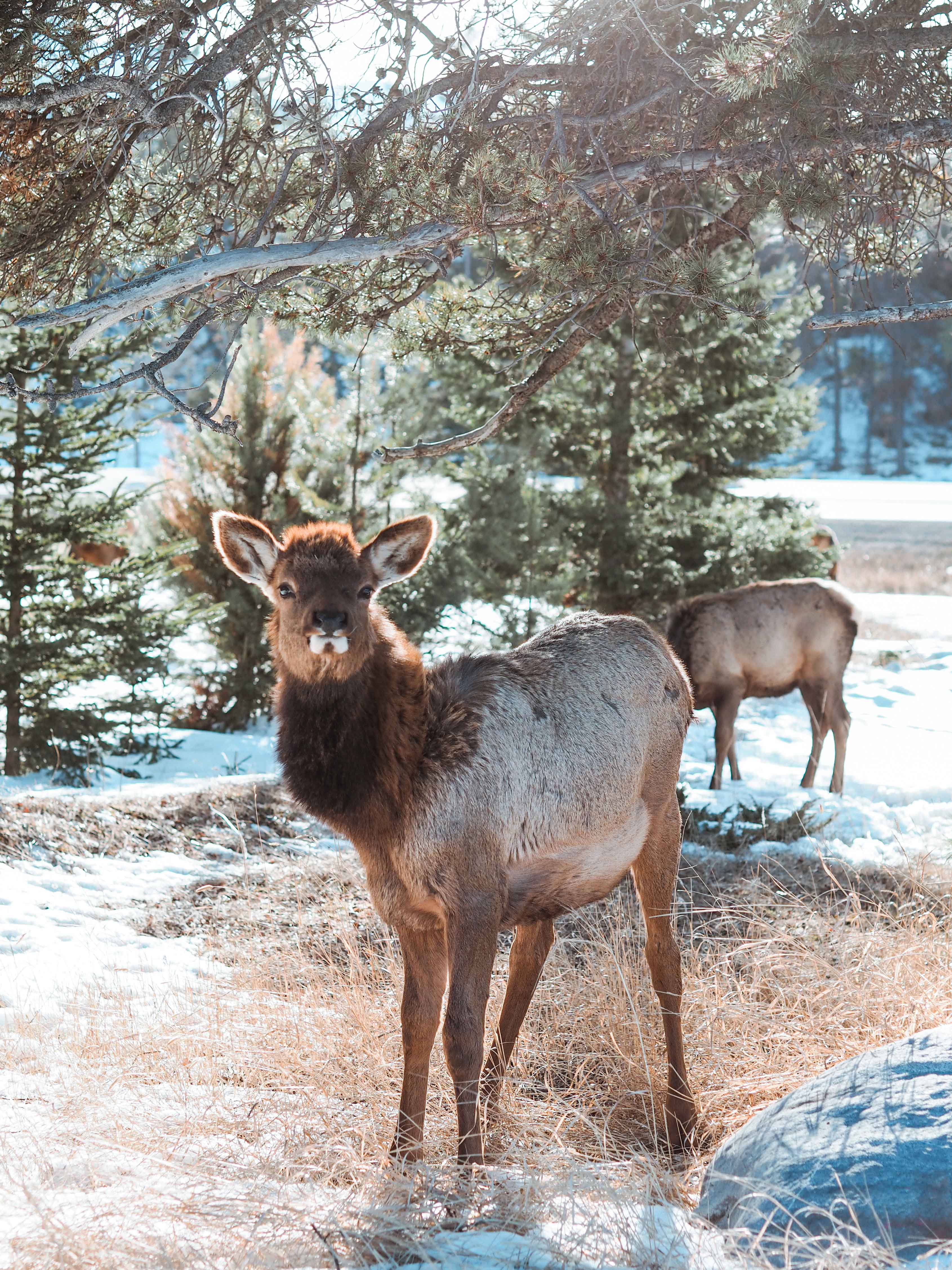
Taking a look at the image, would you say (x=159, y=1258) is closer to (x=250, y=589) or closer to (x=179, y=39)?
(x=179, y=39)

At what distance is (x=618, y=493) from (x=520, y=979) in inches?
371

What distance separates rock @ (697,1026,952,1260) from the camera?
330 centimetres

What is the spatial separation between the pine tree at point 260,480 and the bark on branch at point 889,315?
8085mm

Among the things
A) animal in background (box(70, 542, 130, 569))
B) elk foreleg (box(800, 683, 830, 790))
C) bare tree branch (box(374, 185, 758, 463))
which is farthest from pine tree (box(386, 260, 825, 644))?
bare tree branch (box(374, 185, 758, 463))

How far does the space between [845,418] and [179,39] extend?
244 ft

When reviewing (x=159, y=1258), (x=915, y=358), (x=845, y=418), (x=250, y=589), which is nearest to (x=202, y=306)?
(x=159, y=1258)

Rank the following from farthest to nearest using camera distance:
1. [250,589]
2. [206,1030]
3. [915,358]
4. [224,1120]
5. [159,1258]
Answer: [915,358]
[250,589]
[206,1030]
[224,1120]
[159,1258]

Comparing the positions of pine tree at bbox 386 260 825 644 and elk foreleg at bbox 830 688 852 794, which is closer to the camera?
elk foreleg at bbox 830 688 852 794

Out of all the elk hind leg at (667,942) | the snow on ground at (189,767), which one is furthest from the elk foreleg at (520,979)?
the snow on ground at (189,767)

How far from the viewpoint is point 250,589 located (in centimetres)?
1248

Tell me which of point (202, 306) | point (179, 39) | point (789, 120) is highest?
point (179, 39)

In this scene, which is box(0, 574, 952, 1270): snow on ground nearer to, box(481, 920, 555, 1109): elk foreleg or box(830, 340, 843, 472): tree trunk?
box(481, 920, 555, 1109): elk foreleg

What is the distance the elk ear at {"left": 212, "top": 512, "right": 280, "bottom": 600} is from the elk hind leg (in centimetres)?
195

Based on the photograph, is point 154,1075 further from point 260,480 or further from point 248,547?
point 260,480
